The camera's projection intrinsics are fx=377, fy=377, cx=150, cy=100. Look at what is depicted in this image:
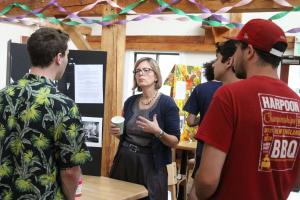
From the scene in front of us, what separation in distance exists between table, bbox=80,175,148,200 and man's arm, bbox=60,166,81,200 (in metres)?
0.47

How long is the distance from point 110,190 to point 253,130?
118 cm

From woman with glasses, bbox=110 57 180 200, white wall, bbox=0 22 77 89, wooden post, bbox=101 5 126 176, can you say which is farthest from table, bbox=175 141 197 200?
white wall, bbox=0 22 77 89

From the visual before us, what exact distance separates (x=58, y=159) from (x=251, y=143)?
0.75 m

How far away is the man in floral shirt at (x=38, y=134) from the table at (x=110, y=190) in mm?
581

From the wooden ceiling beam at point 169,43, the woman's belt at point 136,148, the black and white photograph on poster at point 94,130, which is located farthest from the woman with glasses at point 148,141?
the wooden ceiling beam at point 169,43

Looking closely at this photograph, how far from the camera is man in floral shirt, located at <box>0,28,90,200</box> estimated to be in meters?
1.45

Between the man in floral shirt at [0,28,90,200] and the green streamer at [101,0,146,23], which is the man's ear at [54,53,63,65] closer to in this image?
the man in floral shirt at [0,28,90,200]

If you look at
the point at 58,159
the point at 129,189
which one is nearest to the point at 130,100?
the point at 129,189

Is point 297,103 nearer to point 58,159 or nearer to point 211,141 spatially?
point 211,141

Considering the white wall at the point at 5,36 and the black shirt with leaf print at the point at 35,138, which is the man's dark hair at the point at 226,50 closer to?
the black shirt with leaf print at the point at 35,138

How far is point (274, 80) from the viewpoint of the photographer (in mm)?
1349

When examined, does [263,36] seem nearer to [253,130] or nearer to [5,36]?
[253,130]

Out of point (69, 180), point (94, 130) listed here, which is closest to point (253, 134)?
point (69, 180)

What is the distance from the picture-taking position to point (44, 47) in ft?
4.96
